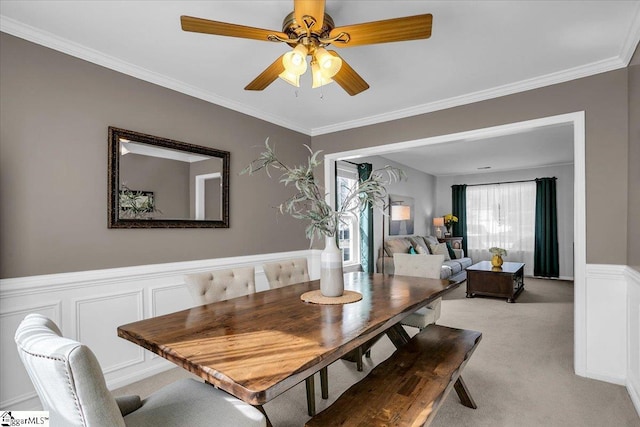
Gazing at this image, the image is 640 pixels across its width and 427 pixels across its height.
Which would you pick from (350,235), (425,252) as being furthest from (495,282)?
(350,235)

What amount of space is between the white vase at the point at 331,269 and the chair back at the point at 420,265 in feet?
4.88

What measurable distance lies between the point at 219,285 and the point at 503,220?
759cm

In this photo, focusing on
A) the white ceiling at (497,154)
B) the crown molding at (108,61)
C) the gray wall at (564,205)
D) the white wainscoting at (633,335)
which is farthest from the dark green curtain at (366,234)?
the gray wall at (564,205)

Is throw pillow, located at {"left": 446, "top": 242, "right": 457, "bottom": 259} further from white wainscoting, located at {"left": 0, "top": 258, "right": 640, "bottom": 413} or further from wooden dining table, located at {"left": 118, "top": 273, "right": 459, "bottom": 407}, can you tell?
wooden dining table, located at {"left": 118, "top": 273, "right": 459, "bottom": 407}

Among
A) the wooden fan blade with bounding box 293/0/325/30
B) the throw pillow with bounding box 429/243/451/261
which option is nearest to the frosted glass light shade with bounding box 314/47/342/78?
the wooden fan blade with bounding box 293/0/325/30

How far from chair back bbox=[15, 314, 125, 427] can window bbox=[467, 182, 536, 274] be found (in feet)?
27.8

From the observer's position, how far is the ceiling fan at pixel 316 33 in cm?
155

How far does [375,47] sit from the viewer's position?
7.84ft

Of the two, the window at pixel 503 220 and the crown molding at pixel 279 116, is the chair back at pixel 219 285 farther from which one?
the window at pixel 503 220

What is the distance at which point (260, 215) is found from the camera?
12.3 feet

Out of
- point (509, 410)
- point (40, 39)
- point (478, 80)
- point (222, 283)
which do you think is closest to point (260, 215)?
point (222, 283)

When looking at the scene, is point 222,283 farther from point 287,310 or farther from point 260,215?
point 260,215

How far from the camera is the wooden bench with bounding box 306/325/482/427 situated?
1.33 m

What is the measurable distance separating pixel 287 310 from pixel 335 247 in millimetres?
483
